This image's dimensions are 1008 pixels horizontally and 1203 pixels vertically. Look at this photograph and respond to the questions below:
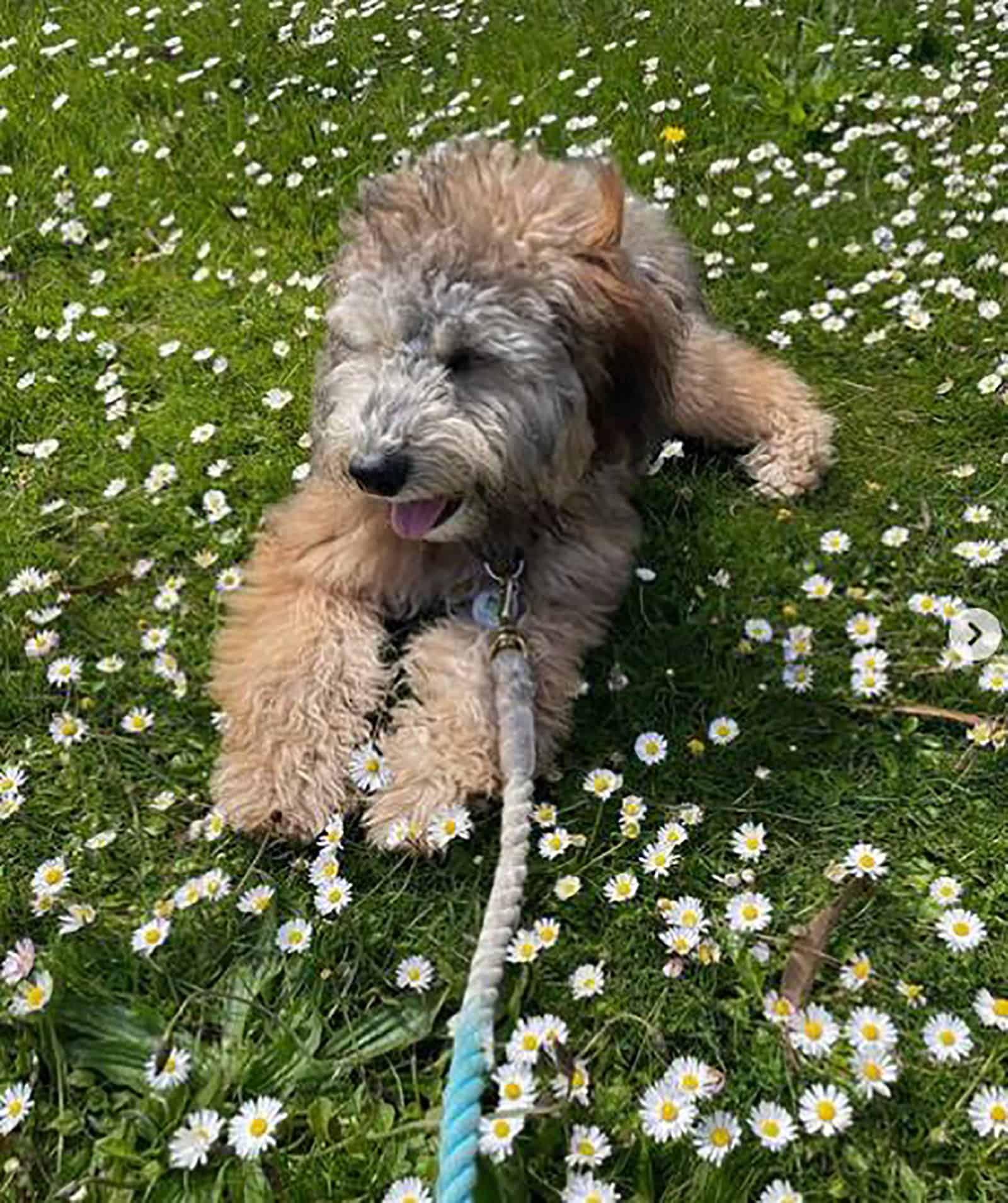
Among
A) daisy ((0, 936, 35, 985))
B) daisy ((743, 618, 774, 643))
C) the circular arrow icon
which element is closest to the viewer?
daisy ((0, 936, 35, 985))

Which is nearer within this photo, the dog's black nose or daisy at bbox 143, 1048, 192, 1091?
daisy at bbox 143, 1048, 192, 1091

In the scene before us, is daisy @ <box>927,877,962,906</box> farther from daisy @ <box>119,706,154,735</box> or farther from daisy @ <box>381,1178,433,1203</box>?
daisy @ <box>119,706,154,735</box>

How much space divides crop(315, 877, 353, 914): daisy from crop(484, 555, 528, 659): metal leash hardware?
0.60 m

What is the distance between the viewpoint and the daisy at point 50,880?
99.0 inches

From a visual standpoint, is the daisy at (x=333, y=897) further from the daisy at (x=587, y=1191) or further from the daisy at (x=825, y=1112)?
the daisy at (x=825, y=1112)

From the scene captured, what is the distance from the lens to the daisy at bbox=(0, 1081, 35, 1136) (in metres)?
2.12

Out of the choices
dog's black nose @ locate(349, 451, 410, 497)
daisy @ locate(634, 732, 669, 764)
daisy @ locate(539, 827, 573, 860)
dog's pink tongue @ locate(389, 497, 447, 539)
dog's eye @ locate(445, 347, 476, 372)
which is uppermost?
dog's eye @ locate(445, 347, 476, 372)

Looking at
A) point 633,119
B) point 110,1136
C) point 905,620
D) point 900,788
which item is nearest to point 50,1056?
point 110,1136

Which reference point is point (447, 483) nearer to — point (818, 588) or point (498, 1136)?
point (818, 588)

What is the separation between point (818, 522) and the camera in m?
3.33

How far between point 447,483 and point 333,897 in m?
0.88

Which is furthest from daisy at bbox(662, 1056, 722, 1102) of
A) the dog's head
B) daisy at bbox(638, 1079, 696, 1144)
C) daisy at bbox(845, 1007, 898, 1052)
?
the dog's head

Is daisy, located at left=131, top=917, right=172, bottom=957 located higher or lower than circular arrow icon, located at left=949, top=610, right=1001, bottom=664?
higher

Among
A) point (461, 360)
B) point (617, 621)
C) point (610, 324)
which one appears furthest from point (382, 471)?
point (617, 621)
